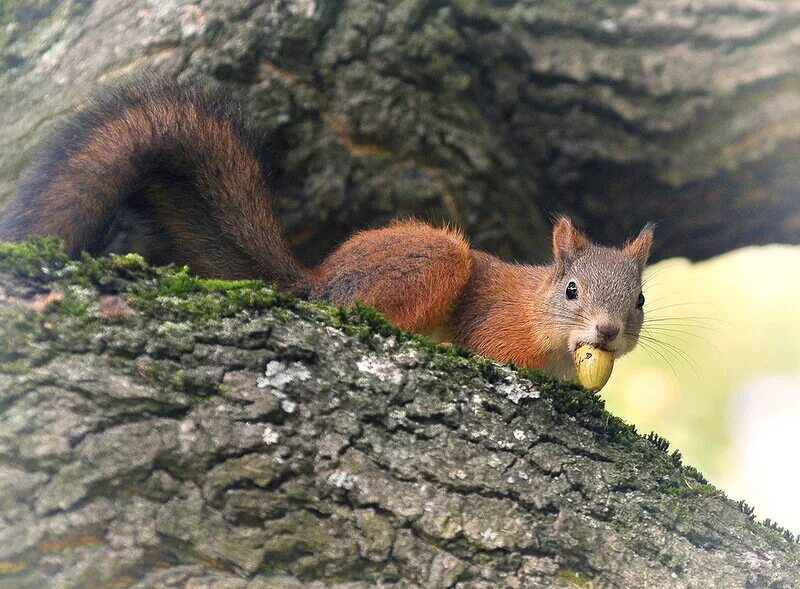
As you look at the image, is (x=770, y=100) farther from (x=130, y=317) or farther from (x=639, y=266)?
(x=130, y=317)

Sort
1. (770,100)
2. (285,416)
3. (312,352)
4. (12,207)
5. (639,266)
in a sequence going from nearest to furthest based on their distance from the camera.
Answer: (285,416) → (312,352) → (12,207) → (639,266) → (770,100)

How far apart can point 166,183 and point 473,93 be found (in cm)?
185

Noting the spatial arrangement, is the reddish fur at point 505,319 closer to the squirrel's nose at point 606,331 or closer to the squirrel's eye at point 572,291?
the squirrel's eye at point 572,291

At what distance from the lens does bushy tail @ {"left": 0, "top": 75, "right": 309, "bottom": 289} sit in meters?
2.88

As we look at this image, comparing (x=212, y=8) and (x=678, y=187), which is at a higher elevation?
(x=678, y=187)

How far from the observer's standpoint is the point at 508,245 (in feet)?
16.1

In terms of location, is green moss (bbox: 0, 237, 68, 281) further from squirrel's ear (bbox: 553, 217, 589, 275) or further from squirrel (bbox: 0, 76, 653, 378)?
squirrel's ear (bbox: 553, 217, 589, 275)

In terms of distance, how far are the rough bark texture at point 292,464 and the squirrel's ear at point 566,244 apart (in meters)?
1.52

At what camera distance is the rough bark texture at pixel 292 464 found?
2.01 m

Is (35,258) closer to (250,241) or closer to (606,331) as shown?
(250,241)

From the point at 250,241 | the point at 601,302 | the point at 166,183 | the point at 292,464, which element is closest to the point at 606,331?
the point at 601,302

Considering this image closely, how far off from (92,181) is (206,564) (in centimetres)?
154

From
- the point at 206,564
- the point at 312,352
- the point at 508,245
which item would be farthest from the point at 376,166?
the point at 206,564

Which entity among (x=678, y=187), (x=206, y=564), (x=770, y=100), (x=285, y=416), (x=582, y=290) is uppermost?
(x=770, y=100)
